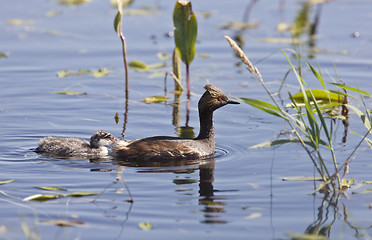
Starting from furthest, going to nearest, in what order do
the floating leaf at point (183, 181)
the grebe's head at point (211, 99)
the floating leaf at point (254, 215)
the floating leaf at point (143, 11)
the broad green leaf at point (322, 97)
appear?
the floating leaf at point (143, 11) → the broad green leaf at point (322, 97) → the grebe's head at point (211, 99) → the floating leaf at point (183, 181) → the floating leaf at point (254, 215)

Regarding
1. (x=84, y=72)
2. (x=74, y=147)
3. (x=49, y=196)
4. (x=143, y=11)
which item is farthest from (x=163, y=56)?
(x=49, y=196)

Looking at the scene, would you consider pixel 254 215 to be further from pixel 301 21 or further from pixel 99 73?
pixel 301 21

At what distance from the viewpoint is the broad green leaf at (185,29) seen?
37.9ft

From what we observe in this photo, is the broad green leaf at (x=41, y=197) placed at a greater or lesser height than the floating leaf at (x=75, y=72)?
lesser

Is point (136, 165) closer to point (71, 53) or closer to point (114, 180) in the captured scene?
point (114, 180)

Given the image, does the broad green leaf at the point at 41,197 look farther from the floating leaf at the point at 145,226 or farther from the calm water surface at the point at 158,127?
the floating leaf at the point at 145,226

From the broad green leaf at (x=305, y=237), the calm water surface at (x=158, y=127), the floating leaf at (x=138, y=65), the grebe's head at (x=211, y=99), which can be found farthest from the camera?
the floating leaf at (x=138, y=65)

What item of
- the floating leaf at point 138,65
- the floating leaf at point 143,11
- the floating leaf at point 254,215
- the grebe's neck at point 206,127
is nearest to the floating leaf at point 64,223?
the floating leaf at point 254,215

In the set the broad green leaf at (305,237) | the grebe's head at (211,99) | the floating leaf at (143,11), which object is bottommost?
the broad green leaf at (305,237)

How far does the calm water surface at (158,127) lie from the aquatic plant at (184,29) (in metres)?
0.87

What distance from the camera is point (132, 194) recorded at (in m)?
7.43

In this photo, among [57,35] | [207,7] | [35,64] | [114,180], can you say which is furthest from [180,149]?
[207,7]

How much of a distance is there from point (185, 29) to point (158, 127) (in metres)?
2.09

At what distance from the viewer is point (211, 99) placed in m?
9.41
